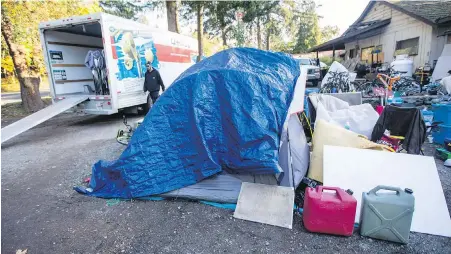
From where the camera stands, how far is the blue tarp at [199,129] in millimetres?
3225

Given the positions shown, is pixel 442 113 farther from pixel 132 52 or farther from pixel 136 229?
pixel 132 52

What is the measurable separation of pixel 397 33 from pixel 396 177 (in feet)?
42.3

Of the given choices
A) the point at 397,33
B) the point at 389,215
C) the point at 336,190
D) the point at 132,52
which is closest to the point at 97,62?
the point at 132,52

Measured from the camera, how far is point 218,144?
3.31 metres

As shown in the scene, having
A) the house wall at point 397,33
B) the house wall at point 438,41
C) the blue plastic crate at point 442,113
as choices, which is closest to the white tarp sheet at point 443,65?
the house wall at point 438,41

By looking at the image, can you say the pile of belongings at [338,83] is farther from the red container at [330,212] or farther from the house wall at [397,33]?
the house wall at [397,33]

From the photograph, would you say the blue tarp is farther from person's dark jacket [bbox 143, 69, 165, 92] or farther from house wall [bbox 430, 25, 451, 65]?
house wall [bbox 430, 25, 451, 65]

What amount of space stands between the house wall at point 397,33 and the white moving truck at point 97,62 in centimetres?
1079

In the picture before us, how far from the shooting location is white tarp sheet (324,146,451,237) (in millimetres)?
2674

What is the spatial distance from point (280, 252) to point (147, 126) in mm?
2143

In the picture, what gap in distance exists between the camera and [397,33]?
12.8 meters

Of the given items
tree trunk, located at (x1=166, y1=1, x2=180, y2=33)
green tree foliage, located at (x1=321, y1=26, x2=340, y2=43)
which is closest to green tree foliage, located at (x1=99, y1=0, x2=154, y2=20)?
tree trunk, located at (x1=166, y1=1, x2=180, y2=33)

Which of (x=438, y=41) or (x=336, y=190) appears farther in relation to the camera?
(x=438, y=41)

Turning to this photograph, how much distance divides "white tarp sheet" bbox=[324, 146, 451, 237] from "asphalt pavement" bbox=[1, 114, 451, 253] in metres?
0.10
